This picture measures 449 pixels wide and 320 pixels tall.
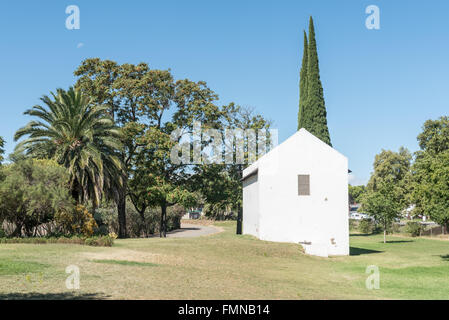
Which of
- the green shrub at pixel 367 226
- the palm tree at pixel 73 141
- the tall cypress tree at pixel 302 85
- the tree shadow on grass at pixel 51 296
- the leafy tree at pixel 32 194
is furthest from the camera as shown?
the green shrub at pixel 367 226

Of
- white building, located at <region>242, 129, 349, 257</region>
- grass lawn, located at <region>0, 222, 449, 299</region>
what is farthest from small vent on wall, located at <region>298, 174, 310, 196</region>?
grass lawn, located at <region>0, 222, 449, 299</region>

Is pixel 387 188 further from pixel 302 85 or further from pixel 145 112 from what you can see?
pixel 145 112

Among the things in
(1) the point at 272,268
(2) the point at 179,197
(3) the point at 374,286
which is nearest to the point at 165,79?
(2) the point at 179,197

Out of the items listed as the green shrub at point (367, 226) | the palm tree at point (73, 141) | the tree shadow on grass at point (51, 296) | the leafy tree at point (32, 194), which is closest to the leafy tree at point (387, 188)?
the green shrub at point (367, 226)

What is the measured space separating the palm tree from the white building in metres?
11.6

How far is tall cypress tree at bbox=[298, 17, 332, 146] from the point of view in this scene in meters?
50.2

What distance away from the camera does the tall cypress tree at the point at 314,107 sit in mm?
50175

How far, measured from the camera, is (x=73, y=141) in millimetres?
30453

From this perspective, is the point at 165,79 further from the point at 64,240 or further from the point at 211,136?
the point at 64,240

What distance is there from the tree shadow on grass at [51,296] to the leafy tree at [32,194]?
15.7 metres

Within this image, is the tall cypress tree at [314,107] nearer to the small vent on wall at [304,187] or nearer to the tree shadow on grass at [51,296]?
the small vent on wall at [304,187]

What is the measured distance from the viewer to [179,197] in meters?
40.8

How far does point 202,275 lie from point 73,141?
18.5m
